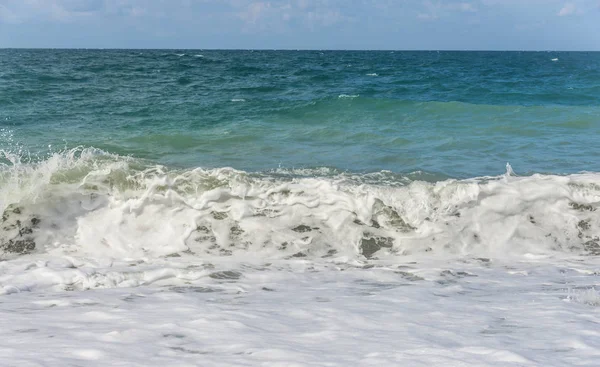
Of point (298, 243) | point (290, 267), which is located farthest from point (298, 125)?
point (290, 267)

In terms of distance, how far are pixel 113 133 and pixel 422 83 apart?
15.4 m

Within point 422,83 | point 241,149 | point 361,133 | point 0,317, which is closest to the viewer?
point 0,317

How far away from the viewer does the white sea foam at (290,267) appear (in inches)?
126

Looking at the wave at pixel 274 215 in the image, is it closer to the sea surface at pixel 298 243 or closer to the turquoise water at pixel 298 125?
the sea surface at pixel 298 243

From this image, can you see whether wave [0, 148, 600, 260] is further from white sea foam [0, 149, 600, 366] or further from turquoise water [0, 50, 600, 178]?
turquoise water [0, 50, 600, 178]

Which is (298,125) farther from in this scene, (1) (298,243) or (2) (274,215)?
(1) (298,243)

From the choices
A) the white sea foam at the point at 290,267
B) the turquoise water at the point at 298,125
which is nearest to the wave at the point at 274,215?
the white sea foam at the point at 290,267

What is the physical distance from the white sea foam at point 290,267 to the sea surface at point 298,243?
0.02 meters

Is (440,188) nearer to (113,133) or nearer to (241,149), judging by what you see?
(241,149)

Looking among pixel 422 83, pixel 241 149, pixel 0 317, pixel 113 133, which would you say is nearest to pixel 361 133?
pixel 241 149

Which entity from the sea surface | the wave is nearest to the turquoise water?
the sea surface

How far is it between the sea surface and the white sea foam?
2cm

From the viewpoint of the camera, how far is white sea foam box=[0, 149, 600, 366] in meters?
3.20

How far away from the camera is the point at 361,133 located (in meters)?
11.8
